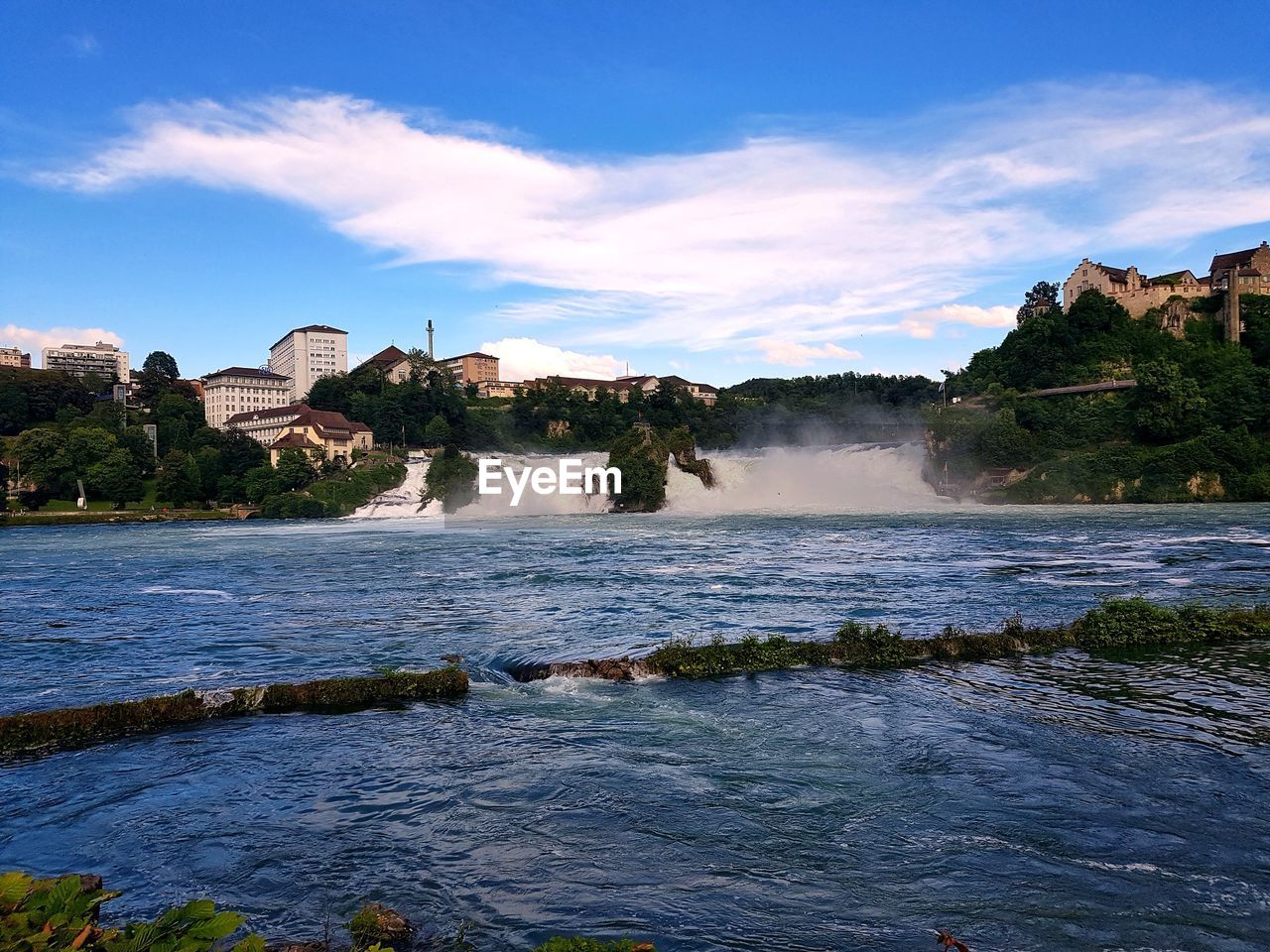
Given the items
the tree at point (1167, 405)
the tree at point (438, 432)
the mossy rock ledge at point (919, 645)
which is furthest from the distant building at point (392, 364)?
the mossy rock ledge at point (919, 645)

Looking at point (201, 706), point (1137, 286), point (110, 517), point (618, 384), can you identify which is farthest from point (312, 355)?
point (201, 706)

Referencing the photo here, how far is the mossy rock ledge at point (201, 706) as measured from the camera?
9891 mm

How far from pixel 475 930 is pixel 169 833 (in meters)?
3.50

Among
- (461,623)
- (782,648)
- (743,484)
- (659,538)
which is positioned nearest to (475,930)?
(782,648)

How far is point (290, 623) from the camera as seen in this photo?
61.3ft

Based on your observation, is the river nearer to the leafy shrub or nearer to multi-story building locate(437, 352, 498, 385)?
the leafy shrub

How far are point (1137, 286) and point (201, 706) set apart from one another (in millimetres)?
95232

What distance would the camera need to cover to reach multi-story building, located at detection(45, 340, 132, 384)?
16150 centimetres

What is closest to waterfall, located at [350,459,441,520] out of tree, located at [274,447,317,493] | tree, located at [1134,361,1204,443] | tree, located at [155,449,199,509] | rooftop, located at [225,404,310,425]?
tree, located at [274,447,317,493]

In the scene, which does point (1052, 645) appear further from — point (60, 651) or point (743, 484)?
point (743, 484)

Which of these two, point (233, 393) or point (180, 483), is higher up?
point (233, 393)

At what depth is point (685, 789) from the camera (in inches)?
320

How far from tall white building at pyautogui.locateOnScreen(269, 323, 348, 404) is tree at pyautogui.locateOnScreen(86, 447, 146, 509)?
210ft

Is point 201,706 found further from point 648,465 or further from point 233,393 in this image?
point 233,393
